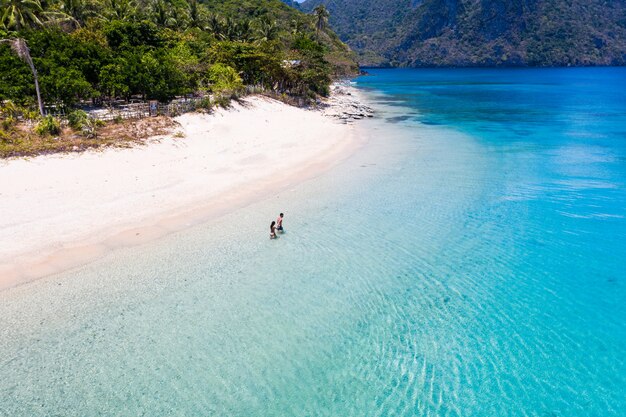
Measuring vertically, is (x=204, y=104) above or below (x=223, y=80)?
below

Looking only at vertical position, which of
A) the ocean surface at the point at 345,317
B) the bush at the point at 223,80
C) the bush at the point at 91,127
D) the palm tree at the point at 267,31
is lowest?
the ocean surface at the point at 345,317

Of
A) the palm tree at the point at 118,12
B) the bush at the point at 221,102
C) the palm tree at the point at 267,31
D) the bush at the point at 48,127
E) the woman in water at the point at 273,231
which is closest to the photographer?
the woman in water at the point at 273,231

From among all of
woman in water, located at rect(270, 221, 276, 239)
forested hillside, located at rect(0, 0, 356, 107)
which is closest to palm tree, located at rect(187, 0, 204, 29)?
forested hillside, located at rect(0, 0, 356, 107)

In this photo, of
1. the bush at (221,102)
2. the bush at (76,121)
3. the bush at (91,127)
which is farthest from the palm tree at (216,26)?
the bush at (76,121)

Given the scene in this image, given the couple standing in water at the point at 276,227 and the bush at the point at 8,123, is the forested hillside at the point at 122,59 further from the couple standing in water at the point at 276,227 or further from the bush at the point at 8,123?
the couple standing in water at the point at 276,227

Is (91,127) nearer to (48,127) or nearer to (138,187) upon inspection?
(48,127)

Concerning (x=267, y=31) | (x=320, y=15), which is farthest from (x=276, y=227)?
(x=320, y=15)
